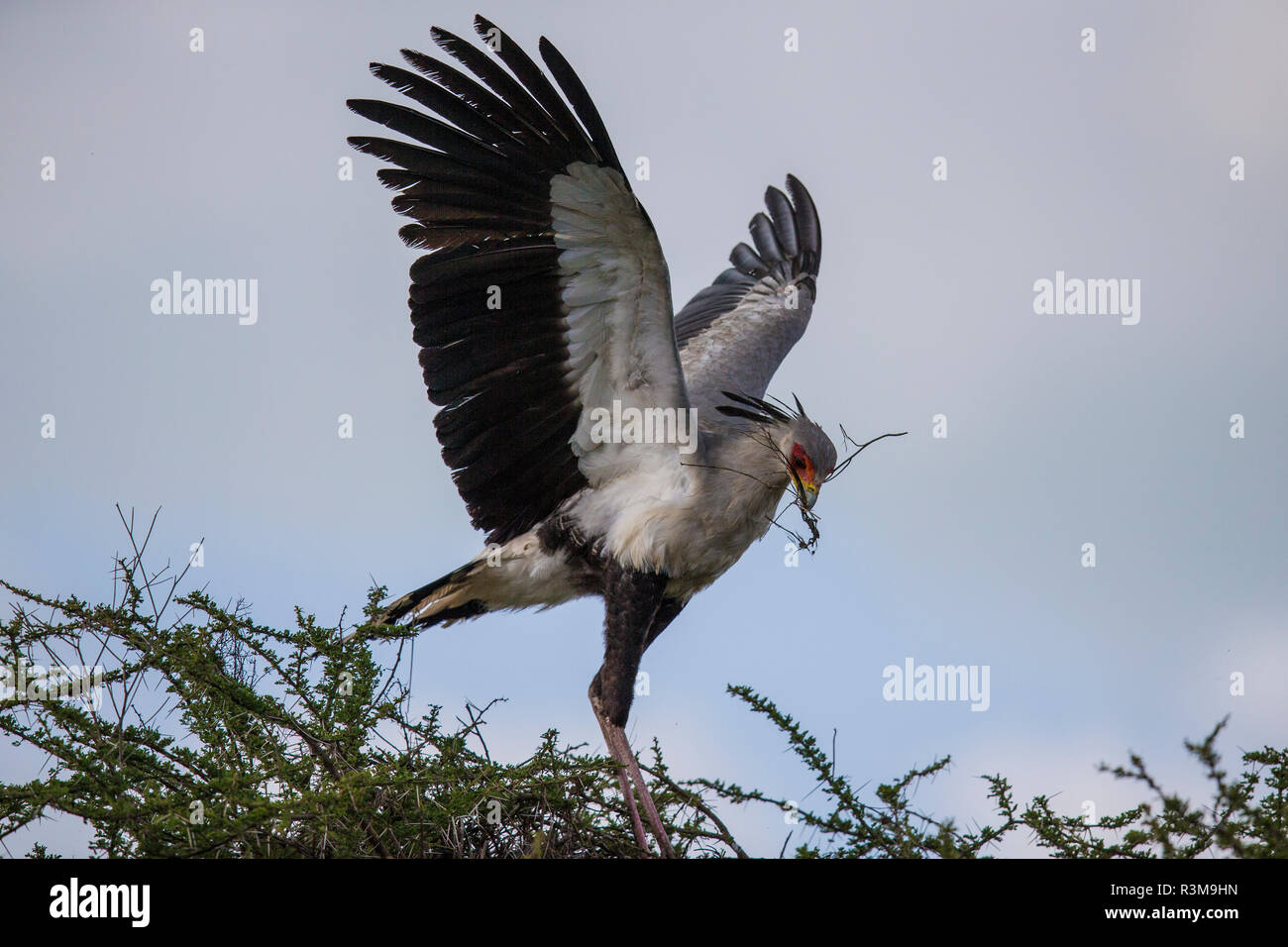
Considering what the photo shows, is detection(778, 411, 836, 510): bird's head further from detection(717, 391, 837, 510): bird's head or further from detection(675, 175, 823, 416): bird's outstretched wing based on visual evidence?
detection(675, 175, 823, 416): bird's outstretched wing

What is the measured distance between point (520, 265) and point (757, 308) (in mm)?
2716

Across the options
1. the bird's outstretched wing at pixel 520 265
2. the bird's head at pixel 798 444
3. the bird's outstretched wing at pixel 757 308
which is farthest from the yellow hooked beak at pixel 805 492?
the bird's outstretched wing at pixel 757 308

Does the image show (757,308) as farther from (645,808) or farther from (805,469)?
(645,808)

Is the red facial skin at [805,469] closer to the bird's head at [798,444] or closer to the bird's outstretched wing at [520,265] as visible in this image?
the bird's head at [798,444]

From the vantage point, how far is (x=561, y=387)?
16.5ft

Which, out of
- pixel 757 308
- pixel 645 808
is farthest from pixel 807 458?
pixel 757 308

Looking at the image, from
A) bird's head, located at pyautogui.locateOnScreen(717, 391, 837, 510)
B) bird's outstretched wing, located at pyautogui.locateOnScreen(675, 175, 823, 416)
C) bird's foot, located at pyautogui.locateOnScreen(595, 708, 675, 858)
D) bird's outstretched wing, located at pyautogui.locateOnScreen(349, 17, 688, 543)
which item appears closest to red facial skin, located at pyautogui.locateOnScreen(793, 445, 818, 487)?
bird's head, located at pyautogui.locateOnScreen(717, 391, 837, 510)

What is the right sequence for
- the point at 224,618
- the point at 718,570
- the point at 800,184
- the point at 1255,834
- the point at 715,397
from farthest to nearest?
the point at 800,184, the point at 715,397, the point at 718,570, the point at 224,618, the point at 1255,834

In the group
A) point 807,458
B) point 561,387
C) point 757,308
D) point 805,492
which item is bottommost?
point 805,492

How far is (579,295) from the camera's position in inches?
188
